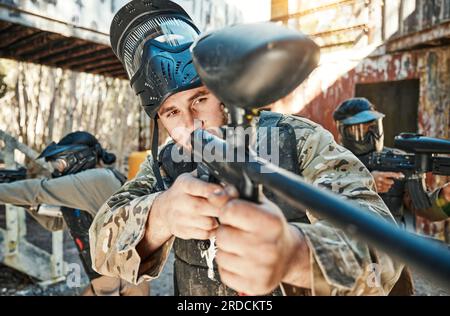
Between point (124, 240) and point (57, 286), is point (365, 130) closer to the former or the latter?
point (124, 240)

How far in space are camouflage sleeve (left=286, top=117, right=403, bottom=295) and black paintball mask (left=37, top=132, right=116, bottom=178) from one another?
323 cm

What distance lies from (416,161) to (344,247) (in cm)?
266

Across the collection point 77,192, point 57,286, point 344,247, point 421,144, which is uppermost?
point 421,144

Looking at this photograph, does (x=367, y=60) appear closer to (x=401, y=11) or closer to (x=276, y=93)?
(x=401, y=11)

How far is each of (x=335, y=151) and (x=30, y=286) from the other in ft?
16.7

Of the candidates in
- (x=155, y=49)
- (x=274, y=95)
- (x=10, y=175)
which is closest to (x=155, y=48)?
(x=155, y=49)

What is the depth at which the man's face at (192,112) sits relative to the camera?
1543mm

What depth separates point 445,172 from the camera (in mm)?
2703

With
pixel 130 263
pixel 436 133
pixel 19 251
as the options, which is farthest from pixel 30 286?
pixel 436 133

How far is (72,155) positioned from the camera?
3926 millimetres

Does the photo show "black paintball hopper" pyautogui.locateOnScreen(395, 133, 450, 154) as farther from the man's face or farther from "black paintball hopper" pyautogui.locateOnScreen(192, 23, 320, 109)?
"black paintball hopper" pyautogui.locateOnScreen(192, 23, 320, 109)

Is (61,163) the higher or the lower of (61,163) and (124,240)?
the higher

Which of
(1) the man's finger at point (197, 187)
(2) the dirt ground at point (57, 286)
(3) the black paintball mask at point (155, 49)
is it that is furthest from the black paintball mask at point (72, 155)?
(1) the man's finger at point (197, 187)

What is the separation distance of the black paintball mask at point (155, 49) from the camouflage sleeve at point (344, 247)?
674 millimetres
